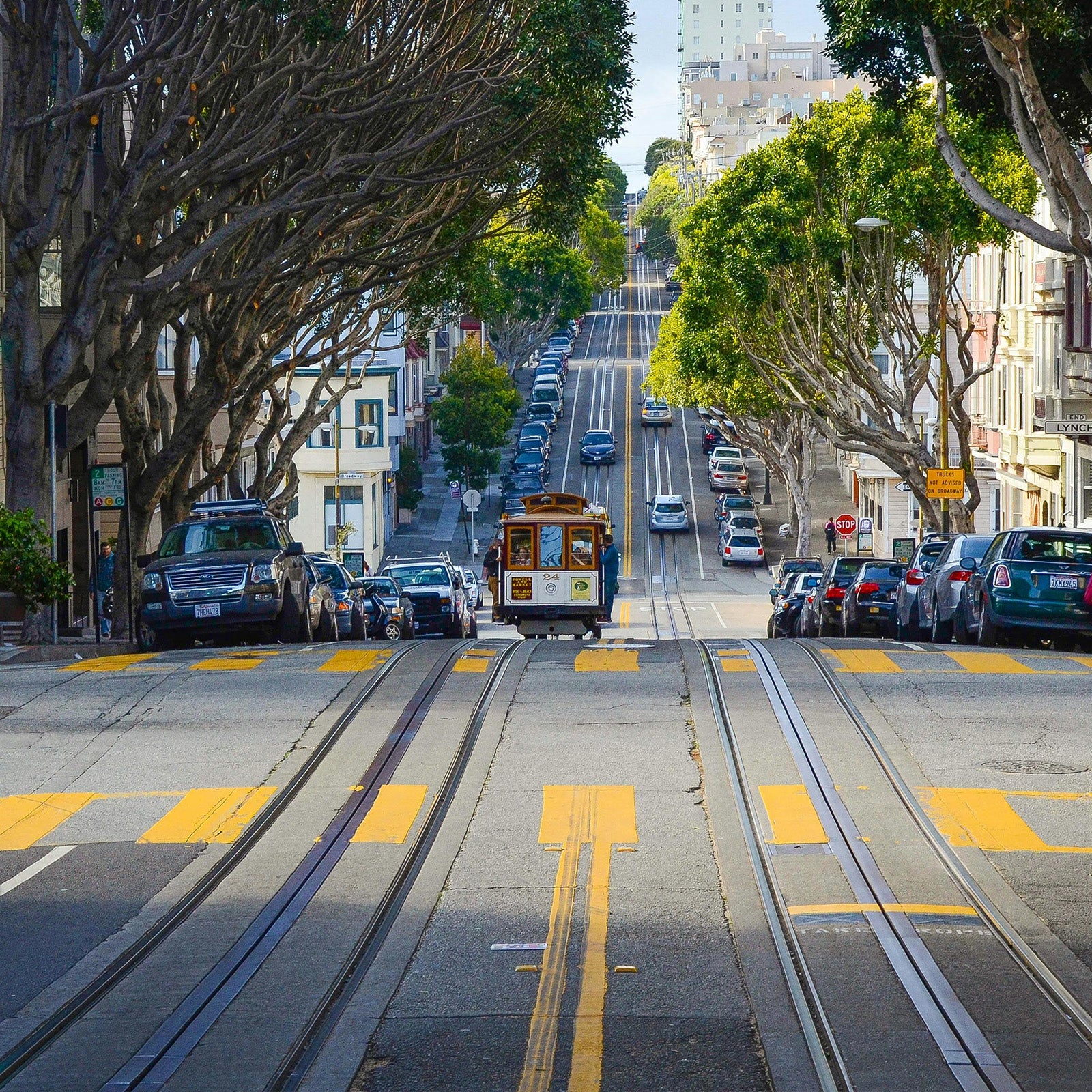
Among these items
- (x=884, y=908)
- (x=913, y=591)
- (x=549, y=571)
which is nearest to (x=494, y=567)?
(x=549, y=571)

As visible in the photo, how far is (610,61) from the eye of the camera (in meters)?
26.3

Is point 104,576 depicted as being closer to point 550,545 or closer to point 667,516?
point 550,545

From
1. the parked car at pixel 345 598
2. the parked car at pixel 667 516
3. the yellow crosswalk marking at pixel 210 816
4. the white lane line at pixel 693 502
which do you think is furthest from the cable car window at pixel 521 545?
the parked car at pixel 667 516

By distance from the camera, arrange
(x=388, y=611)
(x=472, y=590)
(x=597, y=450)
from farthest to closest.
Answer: (x=597, y=450)
(x=472, y=590)
(x=388, y=611)

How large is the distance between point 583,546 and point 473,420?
46.4 meters

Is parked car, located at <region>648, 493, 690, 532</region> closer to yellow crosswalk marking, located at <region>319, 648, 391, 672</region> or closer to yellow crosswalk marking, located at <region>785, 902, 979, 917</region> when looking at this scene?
yellow crosswalk marking, located at <region>319, 648, 391, 672</region>

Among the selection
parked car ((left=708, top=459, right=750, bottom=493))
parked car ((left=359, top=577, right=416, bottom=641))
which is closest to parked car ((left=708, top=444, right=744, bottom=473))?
parked car ((left=708, top=459, right=750, bottom=493))

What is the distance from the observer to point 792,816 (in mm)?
12727

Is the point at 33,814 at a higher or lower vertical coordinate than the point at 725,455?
lower

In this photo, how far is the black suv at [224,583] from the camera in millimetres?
23109

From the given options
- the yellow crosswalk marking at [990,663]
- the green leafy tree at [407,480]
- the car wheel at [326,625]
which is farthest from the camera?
the green leafy tree at [407,480]

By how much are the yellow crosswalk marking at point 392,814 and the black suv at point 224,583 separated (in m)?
9.72

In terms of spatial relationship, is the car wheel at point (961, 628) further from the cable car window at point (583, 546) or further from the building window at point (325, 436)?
the building window at point (325, 436)

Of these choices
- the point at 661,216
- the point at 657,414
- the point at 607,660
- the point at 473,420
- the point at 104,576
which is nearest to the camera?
the point at 607,660
